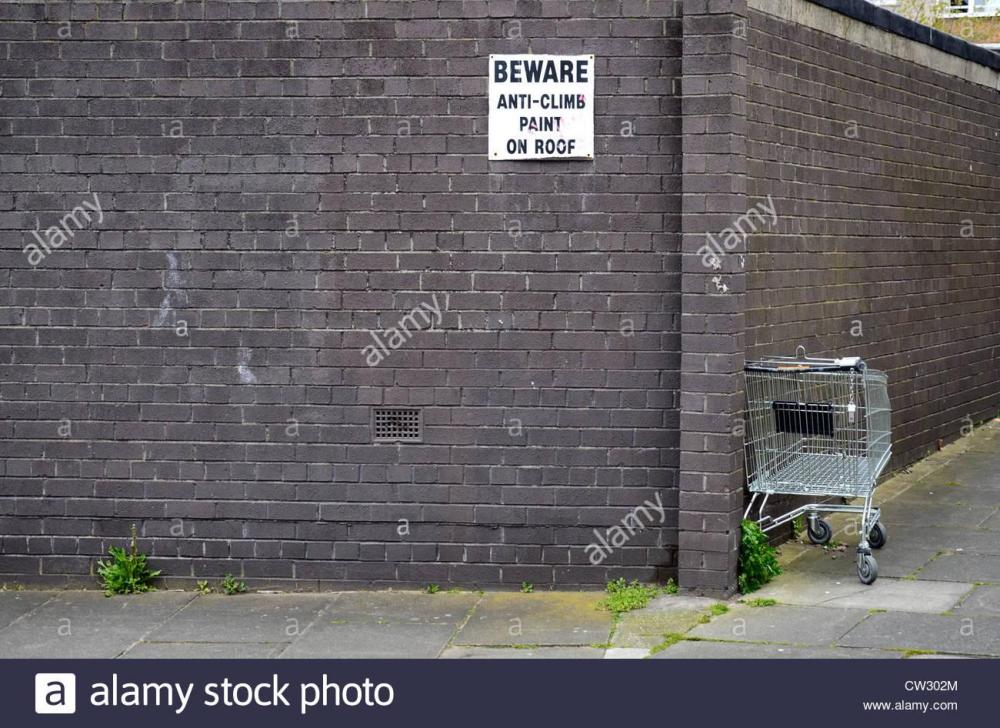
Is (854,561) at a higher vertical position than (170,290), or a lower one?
lower

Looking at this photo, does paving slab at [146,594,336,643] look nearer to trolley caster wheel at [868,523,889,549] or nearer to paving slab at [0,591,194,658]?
paving slab at [0,591,194,658]

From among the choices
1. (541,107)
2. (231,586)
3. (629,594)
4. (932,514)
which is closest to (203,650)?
(231,586)

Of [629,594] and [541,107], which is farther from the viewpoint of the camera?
[541,107]

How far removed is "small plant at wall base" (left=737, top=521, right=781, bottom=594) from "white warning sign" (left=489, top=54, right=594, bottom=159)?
257 centimetres

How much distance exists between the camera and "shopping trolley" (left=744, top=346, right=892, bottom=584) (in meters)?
8.84

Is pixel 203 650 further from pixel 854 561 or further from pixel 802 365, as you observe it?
pixel 854 561

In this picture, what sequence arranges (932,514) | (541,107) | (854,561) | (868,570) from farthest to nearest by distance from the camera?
1. (932,514)
2. (854,561)
3. (868,570)
4. (541,107)

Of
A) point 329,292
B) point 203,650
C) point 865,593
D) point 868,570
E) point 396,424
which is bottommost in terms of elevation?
point 203,650

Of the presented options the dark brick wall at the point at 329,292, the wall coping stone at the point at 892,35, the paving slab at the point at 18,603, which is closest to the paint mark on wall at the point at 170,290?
the dark brick wall at the point at 329,292

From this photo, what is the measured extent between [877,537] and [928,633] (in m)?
2.07

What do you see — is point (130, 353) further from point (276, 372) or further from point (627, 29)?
point (627, 29)

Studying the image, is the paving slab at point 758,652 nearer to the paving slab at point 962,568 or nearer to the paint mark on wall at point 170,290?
the paving slab at point 962,568

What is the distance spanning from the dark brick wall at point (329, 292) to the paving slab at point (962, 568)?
5.92ft

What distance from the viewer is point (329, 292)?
351 inches
